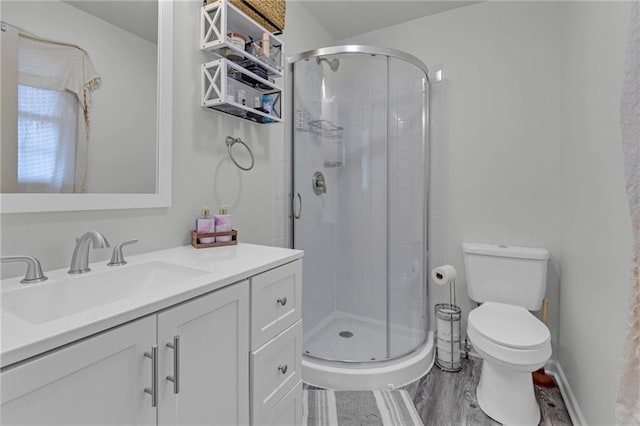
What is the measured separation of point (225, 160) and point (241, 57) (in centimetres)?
49

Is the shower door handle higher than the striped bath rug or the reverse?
higher

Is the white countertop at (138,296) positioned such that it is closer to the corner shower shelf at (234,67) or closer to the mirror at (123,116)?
the mirror at (123,116)

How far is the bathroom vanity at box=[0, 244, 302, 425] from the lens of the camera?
57 centimetres

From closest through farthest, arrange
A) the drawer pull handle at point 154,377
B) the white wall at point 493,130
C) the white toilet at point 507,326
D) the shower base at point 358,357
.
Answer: the drawer pull handle at point 154,377
the white toilet at point 507,326
the shower base at point 358,357
the white wall at point 493,130

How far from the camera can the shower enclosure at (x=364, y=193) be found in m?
2.08

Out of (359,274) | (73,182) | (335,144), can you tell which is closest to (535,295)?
(359,274)

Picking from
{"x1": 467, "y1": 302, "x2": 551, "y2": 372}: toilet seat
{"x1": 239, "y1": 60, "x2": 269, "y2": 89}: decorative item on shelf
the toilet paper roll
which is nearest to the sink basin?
{"x1": 239, "y1": 60, "x2": 269, "y2": 89}: decorative item on shelf

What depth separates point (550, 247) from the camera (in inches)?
80.7

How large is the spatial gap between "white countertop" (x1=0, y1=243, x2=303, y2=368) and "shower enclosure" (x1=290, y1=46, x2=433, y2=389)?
0.90m

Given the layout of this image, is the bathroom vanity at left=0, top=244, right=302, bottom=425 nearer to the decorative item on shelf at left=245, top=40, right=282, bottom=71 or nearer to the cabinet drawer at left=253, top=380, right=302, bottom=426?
the cabinet drawer at left=253, top=380, right=302, bottom=426

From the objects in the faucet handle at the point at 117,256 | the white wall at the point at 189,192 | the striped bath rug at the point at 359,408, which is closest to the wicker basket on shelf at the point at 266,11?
the white wall at the point at 189,192

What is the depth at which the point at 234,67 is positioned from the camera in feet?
4.80

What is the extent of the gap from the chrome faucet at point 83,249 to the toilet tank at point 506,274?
6.46 ft

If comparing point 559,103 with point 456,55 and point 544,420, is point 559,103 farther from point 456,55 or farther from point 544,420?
point 544,420
